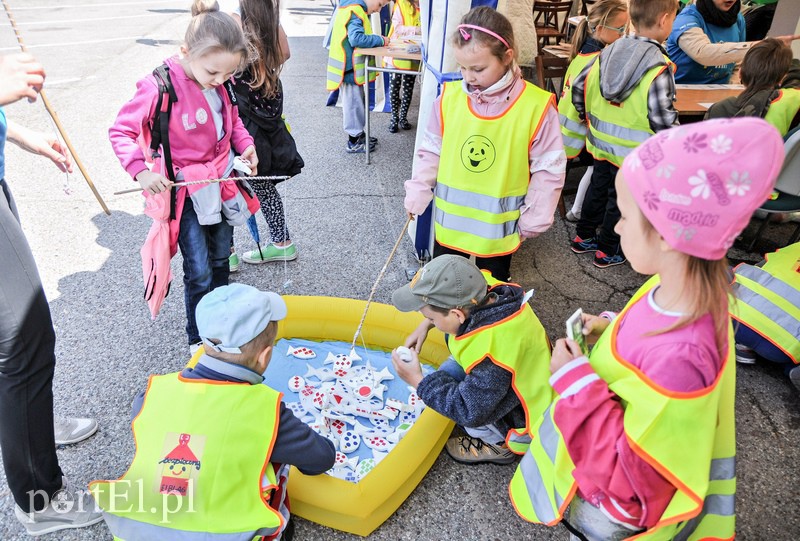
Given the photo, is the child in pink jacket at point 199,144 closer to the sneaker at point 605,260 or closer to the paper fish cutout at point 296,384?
the paper fish cutout at point 296,384

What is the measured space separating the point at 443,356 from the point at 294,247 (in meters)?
1.50

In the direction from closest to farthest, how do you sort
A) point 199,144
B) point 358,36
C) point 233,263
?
point 199,144, point 233,263, point 358,36

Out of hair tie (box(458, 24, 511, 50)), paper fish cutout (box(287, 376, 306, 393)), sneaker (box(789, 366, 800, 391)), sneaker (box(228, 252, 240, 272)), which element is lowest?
paper fish cutout (box(287, 376, 306, 393))

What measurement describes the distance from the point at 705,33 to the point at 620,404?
12.7 ft

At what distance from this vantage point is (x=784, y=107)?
3.39 meters

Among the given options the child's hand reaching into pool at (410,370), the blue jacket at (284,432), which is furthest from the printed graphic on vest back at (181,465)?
the child's hand reaching into pool at (410,370)

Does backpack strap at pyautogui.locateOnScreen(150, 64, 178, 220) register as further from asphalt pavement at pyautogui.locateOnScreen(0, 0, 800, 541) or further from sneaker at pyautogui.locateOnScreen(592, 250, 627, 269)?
sneaker at pyautogui.locateOnScreen(592, 250, 627, 269)

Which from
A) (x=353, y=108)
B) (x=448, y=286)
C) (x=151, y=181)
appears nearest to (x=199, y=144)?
(x=151, y=181)

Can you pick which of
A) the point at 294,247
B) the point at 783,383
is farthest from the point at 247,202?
the point at 783,383

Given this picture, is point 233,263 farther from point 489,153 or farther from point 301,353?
point 489,153

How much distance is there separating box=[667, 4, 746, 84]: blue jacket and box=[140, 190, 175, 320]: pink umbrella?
A: 3.90 meters

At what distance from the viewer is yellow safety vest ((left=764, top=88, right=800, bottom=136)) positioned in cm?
338

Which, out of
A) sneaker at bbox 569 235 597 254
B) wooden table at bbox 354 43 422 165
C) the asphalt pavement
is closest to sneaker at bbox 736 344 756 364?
the asphalt pavement

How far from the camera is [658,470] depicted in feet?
3.98
